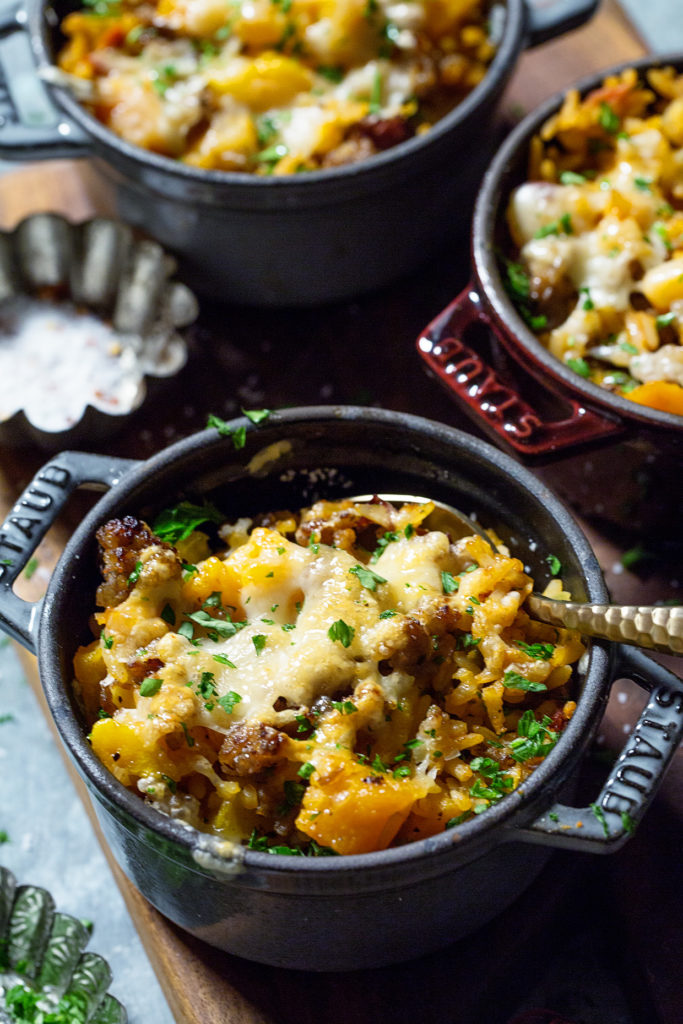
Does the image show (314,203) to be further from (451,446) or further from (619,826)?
(619,826)

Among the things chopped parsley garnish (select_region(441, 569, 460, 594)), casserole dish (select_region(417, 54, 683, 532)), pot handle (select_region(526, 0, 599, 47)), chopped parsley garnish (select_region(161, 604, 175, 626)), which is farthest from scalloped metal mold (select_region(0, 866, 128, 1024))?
pot handle (select_region(526, 0, 599, 47))

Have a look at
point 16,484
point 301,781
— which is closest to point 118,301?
point 16,484

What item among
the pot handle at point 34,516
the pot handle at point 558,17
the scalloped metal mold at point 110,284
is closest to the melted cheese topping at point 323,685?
the pot handle at point 34,516

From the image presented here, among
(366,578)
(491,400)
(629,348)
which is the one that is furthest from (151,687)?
(629,348)

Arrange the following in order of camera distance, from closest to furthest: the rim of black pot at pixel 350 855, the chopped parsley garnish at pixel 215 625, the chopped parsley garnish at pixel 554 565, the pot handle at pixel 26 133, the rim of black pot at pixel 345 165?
the rim of black pot at pixel 350 855, the chopped parsley garnish at pixel 215 625, the chopped parsley garnish at pixel 554 565, the rim of black pot at pixel 345 165, the pot handle at pixel 26 133

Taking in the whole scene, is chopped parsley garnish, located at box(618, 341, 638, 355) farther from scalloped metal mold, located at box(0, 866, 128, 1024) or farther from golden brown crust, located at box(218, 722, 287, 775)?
scalloped metal mold, located at box(0, 866, 128, 1024)

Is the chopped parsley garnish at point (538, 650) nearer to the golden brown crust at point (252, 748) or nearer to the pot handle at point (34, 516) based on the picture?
the golden brown crust at point (252, 748)
